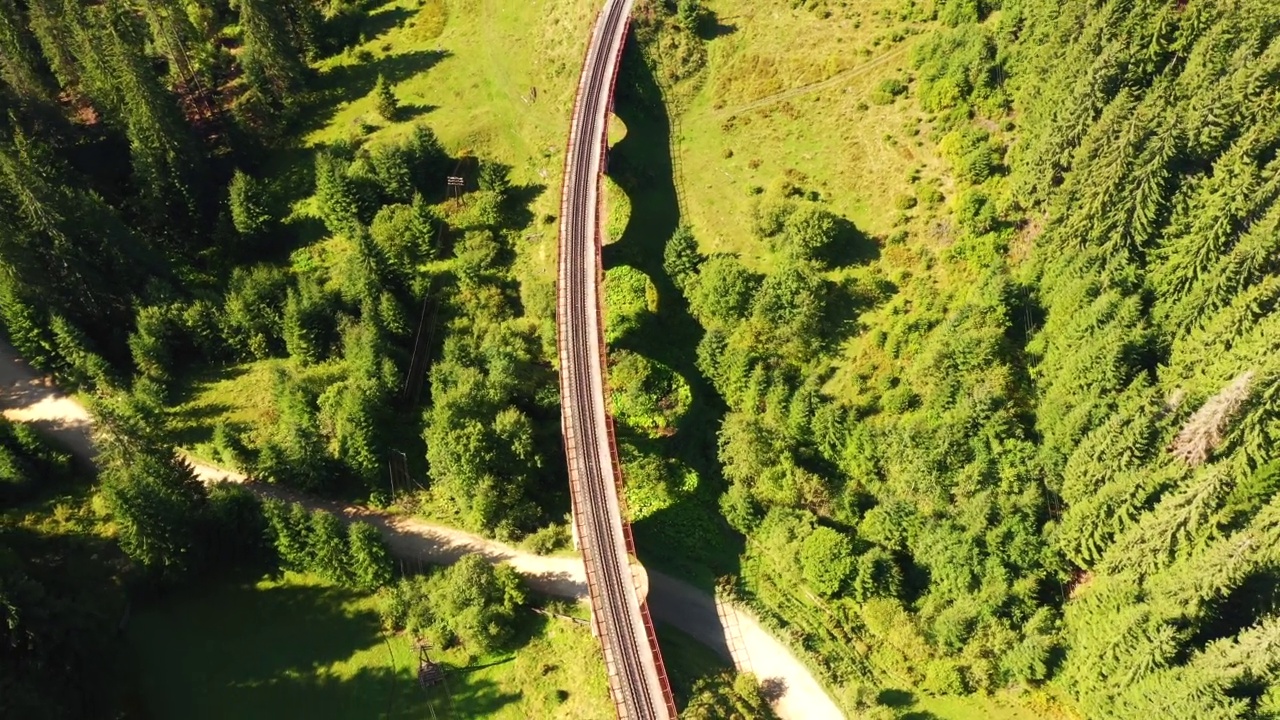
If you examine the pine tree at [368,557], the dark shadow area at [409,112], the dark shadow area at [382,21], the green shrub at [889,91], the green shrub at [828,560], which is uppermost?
the dark shadow area at [382,21]

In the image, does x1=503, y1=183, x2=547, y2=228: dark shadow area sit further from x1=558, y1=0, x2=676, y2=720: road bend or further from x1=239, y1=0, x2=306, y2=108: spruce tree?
x1=239, y1=0, x2=306, y2=108: spruce tree

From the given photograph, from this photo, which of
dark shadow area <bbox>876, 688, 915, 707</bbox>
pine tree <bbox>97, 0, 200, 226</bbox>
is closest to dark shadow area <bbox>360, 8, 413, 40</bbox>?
pine tree <bbox>97, 0, 200, 226</bbox>

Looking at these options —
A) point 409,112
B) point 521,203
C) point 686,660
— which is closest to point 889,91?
point 521,203

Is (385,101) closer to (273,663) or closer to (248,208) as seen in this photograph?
(248,208)

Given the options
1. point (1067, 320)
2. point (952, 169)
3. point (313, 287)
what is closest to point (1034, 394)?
point (1067, 320)

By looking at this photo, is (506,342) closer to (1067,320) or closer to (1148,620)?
(1067,320)

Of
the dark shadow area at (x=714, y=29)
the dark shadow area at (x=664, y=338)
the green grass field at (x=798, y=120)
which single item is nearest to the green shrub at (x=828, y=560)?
the dark shadow area at (x=664, y=338)

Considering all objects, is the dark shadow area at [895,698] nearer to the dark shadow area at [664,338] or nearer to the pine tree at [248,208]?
the dark shadow area at [664,338]
